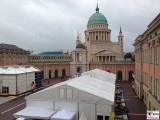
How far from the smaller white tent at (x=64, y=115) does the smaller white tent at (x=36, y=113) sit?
0.62 metres

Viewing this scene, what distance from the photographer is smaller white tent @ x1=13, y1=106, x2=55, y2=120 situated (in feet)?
64.7

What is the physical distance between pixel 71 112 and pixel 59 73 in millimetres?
65453

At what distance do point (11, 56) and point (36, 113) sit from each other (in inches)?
1923

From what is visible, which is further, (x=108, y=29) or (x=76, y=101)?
(x=108, y=29)

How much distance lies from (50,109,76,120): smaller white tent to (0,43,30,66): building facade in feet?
150

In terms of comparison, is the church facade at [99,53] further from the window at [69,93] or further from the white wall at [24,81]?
the window at [69,93]

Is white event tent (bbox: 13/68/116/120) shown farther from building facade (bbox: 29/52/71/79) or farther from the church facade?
the church facade

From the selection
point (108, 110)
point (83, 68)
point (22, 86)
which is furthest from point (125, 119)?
point (83, 68)

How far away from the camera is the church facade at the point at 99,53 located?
77.4 m

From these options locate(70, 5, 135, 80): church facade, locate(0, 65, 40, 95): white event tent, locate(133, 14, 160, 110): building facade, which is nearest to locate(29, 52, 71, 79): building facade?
locate(70, 5, 135, 80): church facade

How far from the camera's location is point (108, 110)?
20.3 m

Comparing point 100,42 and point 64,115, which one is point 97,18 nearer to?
point 100,42

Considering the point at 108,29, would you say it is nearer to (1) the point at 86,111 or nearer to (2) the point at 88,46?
(2) the point at 88,46

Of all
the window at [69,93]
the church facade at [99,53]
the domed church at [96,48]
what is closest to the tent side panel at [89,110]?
the window at [69,93]
